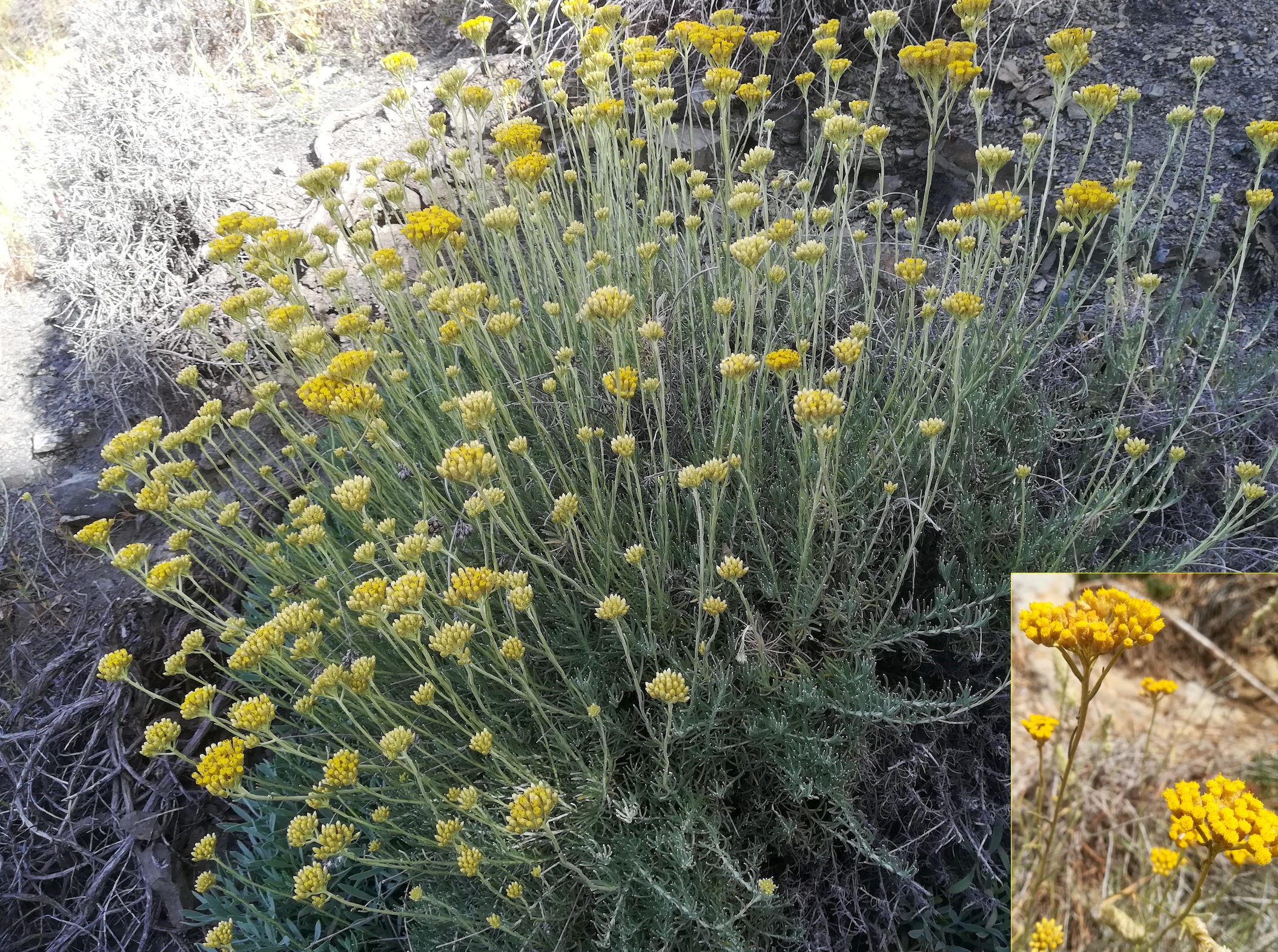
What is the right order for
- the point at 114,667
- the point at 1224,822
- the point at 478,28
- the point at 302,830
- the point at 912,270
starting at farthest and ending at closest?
1. the point at 478,28
2. the point at 912,270
3. the point at 114,667
4. the point at 302,830
5. the point at 1224,822

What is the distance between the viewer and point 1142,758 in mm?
2033

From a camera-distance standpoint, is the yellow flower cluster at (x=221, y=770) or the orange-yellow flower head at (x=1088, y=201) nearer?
the yellow flower cluster at (x=221, y=770)

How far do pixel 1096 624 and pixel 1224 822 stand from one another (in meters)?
0.35

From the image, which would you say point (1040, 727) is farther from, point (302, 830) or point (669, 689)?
point (302, 830)

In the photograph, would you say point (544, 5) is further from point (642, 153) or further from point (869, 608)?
point (869, 608)

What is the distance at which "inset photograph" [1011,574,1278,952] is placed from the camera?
1.40m

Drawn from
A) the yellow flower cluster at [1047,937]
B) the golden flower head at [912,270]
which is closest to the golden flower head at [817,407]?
the golden flower head at [912,270]

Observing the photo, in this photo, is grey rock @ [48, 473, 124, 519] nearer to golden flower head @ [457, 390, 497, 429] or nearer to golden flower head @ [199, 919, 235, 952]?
golden flower head @ [199, 919, 235, 952]

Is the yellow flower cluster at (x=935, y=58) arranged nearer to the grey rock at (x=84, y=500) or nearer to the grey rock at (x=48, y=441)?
the grey rock at (x=84, y=500)

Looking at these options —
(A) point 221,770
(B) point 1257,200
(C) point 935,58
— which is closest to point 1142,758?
(B) point 1257,200

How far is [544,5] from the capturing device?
350 centimetres

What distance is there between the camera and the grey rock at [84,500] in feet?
14.7

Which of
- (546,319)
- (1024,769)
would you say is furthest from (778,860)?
(546,319)

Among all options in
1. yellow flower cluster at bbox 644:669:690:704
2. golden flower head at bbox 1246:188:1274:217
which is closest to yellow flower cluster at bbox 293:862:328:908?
yellow flower cluster at bbox 644:669:690:704
